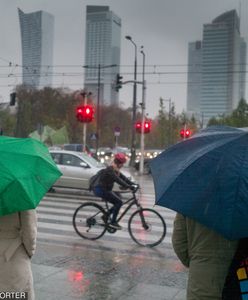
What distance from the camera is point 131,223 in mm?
9523

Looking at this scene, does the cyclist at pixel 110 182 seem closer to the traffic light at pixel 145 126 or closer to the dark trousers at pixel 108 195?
the dark trousers at pixel 108 195

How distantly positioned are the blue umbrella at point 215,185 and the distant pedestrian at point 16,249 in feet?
3.40

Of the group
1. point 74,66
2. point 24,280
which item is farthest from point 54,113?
point 24,280

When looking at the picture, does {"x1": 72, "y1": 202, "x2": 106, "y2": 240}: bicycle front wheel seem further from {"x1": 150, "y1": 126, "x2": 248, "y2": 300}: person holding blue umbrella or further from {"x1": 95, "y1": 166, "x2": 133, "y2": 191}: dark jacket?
{"x1": 150, "y1": 126, "x2": 248, "y2": 300}: person holding blue umbrella

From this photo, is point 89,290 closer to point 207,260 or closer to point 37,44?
point 207,260

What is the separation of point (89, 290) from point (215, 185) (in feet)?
11.9

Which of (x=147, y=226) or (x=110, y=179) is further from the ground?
(x=110, y=179)

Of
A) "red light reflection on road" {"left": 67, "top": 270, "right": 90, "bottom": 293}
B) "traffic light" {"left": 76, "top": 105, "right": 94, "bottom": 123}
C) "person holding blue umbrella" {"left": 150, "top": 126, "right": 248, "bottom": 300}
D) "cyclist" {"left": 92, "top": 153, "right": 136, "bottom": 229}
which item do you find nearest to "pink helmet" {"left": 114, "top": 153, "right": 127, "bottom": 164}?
"cyclist" {"left": 92, "top": 153, "right": 136, "bottom": 229}

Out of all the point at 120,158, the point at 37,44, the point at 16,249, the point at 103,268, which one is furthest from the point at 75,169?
the point at 16,249

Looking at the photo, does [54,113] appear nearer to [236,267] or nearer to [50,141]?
[50,141]

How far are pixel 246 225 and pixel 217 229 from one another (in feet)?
0.56

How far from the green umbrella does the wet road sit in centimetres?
255

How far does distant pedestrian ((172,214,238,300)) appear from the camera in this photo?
3258 millimetres

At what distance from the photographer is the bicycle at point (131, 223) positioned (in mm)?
9516
